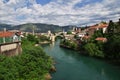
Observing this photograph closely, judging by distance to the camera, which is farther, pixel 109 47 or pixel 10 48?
pixel 109 47

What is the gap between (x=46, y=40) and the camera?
99.1 meters

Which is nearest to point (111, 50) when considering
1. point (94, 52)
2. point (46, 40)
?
point (94, 52)

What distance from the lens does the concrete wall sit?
22.3m

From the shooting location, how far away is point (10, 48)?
23906 millimetres

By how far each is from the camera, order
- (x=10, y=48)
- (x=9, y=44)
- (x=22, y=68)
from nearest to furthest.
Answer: (x=22, y=68) < (x=10, y=48) < (x=9, y=44)

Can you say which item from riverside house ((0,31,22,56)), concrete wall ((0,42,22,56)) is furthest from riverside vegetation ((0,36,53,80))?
riverside house ((0,31,22,56))

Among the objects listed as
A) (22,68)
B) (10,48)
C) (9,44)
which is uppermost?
(9,44)

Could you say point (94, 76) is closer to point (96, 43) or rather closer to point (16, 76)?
point (16, 76)

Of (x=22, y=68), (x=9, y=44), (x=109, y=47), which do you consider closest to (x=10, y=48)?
(x=9, y=44)

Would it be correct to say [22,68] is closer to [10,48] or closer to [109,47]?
[10,48]

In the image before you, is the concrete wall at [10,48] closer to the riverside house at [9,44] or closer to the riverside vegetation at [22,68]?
the riverside house at [9,44]

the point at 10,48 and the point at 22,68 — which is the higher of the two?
the point at 10,48

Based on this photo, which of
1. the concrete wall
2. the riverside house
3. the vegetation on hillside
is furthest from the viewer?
the vegetation on hillside

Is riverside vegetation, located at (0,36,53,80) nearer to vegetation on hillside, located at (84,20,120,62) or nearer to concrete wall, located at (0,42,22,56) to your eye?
concrete wall, located at (0,42,22,56)
